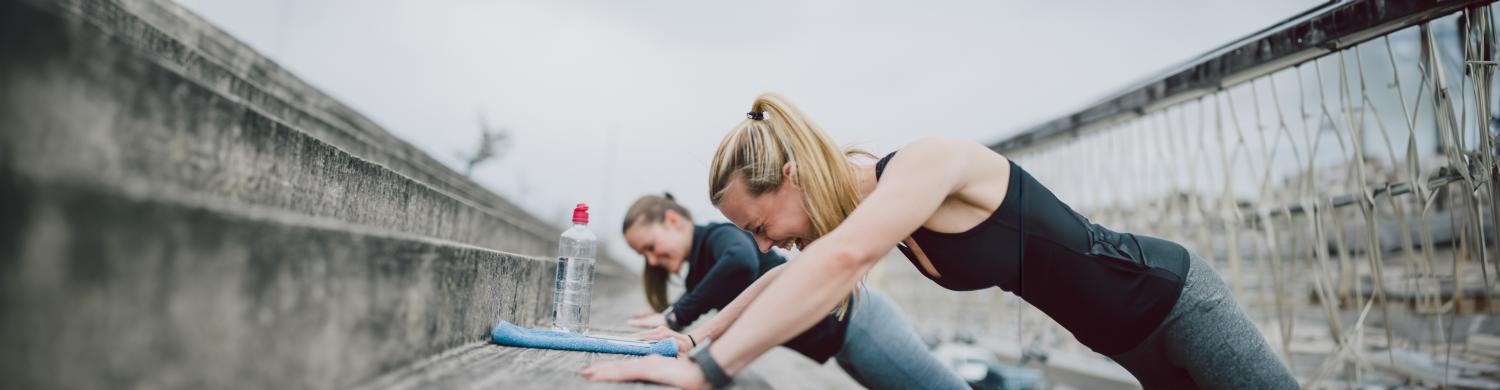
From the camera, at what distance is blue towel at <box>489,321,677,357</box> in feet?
4.76

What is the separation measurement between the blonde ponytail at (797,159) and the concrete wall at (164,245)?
0.63 metres

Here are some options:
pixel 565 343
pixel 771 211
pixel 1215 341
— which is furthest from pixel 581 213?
pixel 1215 341

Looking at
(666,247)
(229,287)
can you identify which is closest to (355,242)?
(229,287)

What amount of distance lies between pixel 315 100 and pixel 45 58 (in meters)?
2.50

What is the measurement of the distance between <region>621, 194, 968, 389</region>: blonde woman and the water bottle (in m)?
0.30

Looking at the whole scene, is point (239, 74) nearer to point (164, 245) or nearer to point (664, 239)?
point (664, 239)

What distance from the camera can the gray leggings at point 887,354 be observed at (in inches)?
72.7

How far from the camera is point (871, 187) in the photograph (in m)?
1.49

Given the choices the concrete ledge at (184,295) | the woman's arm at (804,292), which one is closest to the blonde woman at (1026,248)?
the woman's arm at (804,292)

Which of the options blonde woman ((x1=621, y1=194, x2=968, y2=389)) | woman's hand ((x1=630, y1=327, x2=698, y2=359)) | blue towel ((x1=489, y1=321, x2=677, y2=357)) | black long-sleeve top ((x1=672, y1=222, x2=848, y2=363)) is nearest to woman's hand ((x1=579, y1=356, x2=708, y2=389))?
blonde woman ((x1=621, y1=194, x2=968, y2=389))

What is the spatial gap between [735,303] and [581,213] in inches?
20.4

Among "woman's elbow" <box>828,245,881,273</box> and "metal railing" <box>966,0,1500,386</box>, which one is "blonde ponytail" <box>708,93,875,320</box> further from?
"metal railing" <box>966,0,1500,386</box>

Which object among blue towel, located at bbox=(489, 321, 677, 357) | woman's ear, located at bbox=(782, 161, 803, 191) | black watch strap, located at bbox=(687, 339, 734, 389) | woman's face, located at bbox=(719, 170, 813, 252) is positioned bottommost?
blue towel, located at bbox=(489, 321, 677, 357)

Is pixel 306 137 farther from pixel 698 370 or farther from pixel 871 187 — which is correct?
pixel 871 187
